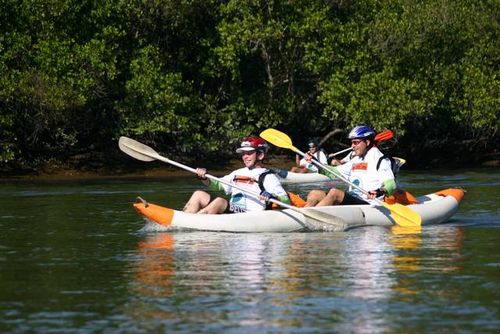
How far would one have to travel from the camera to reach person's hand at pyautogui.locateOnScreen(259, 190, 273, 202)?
59.7ft

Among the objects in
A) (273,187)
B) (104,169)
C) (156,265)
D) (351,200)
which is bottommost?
(156,265)

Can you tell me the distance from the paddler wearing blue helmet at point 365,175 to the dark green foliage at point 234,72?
18.6m

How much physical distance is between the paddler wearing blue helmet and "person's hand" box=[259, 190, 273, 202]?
1.21 m

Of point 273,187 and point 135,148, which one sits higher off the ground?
point 135,148

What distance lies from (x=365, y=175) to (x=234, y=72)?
2316 centimetres

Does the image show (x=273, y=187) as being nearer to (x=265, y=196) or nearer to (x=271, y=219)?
(x=265, y=196)

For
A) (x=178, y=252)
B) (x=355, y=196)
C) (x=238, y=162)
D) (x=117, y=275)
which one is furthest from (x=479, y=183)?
(x=117, y=275)

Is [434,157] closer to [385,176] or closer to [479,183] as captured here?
[479,183]

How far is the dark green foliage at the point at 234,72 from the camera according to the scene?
127 feet

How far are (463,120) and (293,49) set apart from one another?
7792mm

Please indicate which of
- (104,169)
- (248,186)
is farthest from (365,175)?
(104,169)

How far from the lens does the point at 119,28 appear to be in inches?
1588

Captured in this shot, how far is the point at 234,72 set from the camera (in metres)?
42.3

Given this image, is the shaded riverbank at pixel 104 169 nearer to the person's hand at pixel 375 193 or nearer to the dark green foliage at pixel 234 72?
the dark green foliage at pixel 234 72
